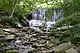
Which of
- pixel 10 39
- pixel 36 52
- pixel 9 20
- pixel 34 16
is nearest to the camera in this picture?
pixel 36 52

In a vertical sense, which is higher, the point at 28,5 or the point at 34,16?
the point at 28,5

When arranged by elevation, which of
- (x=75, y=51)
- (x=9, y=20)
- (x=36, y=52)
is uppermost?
(x=75, y=51)

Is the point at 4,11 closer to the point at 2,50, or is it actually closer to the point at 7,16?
the point at 7,16

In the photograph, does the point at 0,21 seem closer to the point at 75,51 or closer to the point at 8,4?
the point at 8,4

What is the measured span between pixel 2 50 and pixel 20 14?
6.92 metres

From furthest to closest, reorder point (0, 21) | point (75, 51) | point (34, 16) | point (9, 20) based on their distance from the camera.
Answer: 1. point (34, 16)
2. point (9, 20)
3. point (0, 21)
4. point (75, 51)

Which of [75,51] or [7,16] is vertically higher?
[75,51]

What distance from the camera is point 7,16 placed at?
985cm

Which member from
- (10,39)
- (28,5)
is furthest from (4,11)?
(10,39)

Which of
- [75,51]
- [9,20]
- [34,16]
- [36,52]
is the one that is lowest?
[34,16]

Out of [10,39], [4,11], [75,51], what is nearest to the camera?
[75,51]

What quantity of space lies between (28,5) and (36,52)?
753cm

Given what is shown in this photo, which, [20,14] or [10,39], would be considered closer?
[10,39]

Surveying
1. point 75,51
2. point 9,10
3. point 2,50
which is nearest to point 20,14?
point 9,10
